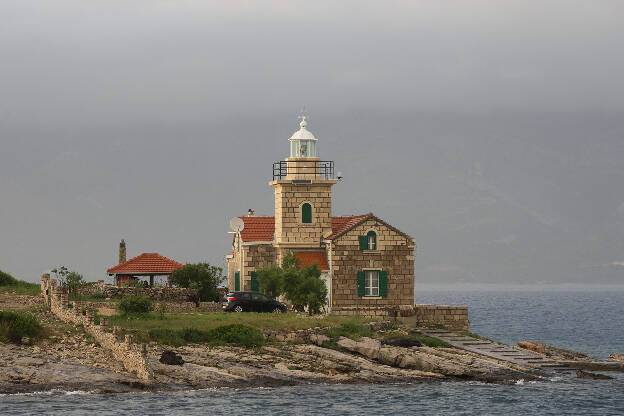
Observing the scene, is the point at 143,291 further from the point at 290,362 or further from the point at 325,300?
the point at 290,362

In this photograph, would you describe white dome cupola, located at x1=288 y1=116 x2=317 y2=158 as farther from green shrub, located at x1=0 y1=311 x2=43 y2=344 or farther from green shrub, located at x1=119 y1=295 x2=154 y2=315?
green shrub, located at x1=0 y1=311 x2=43 y2=344

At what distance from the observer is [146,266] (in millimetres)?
64938

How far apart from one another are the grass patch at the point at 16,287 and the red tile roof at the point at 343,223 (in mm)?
17724

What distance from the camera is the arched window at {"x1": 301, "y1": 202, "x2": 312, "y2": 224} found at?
61.5m

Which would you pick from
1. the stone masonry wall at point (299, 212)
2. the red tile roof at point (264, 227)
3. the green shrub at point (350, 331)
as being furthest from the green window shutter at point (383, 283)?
the green shrub at point (350, 331)

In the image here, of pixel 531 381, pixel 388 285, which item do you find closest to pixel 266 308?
pixel 388 285

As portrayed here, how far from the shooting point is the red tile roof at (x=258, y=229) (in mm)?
63125

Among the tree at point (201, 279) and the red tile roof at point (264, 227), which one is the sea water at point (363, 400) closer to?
the red tile roof at point (264, 227)

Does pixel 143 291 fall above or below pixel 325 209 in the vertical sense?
below

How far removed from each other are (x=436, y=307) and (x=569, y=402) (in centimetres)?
1736

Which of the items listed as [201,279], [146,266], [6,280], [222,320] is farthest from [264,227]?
[6,280]

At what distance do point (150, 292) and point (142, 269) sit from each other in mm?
4474

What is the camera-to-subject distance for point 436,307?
189 feet

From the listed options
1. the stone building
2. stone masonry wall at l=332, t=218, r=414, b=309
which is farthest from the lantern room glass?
stone masonry wall at l=332, t=218, r=414, b=309
